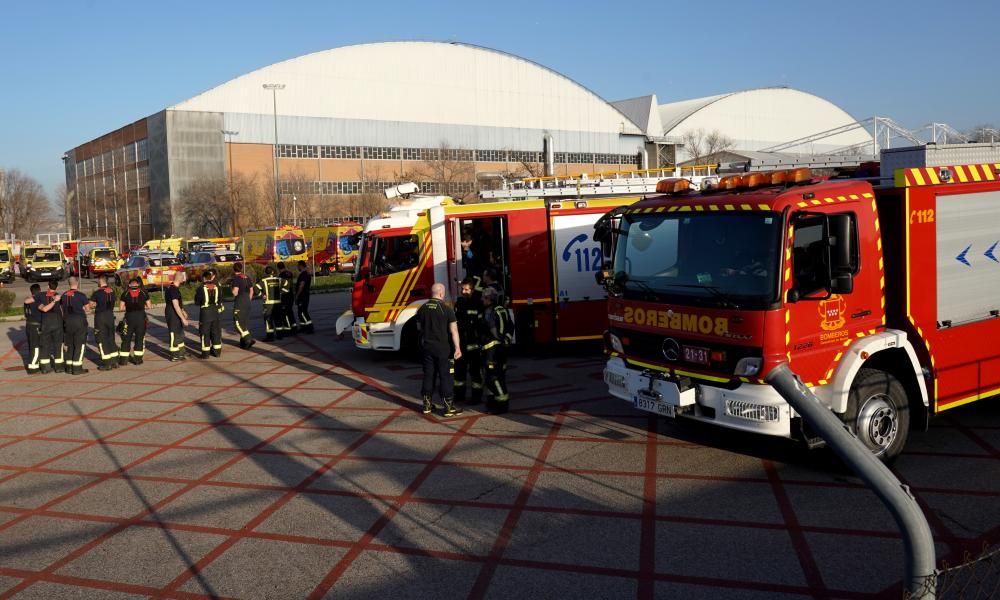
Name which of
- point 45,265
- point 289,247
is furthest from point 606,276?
point 45,265

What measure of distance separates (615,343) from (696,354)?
1141mm

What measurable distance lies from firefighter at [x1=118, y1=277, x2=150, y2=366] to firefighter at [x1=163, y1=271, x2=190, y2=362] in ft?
1.36

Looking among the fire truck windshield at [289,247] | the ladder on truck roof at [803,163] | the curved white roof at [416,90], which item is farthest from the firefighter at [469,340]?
the curved white roof at [416,90]

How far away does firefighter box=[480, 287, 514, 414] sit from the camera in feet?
31.1

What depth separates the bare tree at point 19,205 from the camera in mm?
71562

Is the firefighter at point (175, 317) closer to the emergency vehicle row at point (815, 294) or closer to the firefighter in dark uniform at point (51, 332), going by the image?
the firefighter in dark uniform at point (51, 332)

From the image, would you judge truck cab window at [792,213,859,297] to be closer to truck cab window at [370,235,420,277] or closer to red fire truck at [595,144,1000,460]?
red fire truck at [595,144,1000,460]

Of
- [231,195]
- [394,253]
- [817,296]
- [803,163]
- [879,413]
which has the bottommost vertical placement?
[879,413]

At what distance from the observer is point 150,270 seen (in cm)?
2853

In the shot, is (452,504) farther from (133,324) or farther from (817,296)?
(133,324)

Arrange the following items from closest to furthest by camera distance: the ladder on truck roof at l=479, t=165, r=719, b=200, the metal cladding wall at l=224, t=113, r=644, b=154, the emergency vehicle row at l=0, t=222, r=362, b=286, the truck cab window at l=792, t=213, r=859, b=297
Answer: the truck cab window at l=792, t=213, r=859, b=297, the ladder on truck roof at l=479, t=165, r=719, b=200, the emergency vehicle row at l=0, t=222, r=362, b=286, the metal cladding wall at l=224, t=113, r=644, b=154

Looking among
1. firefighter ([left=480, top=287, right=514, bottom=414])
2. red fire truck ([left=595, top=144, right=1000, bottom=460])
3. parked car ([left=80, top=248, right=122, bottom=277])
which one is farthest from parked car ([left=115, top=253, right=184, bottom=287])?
red fire truck ([left=595, top=144, right=1000, bottom=460])

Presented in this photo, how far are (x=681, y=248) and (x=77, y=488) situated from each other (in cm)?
621

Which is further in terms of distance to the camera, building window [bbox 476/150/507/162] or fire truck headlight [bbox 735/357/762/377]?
building window [bbox 476/150/507/162]
